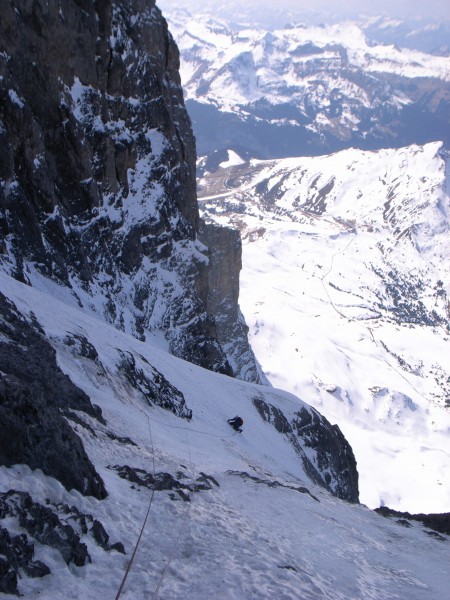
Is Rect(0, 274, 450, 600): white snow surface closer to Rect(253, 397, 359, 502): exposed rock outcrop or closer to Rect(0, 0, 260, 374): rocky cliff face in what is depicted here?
Rect(0, 0, 260, 374): rocky cliff face

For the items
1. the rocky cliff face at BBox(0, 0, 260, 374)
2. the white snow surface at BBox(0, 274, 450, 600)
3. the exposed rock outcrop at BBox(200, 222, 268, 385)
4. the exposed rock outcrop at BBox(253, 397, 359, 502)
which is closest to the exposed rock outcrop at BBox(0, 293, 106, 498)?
the white snow surface at BBox(0, 274, 450, 600)

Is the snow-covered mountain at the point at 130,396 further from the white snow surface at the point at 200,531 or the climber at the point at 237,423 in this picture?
the climber at the point at 237,423

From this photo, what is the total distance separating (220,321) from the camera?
361ft

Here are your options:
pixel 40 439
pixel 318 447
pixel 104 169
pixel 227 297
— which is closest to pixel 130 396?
pixel 40 439

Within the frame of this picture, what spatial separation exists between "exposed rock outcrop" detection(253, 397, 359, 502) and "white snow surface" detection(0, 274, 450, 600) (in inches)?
721

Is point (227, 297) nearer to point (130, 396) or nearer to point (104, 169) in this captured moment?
point (104, 169)

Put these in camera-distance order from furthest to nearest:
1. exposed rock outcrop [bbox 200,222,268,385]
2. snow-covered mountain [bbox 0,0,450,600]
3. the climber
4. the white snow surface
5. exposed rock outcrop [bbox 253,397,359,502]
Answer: exposed rock outcrop [bbox 200,222,268,385]
exposed rock outcrop [bbox 253,397,359,502]
the climber
snow-covered mountain [bbox 0,0,450,600]
the white snow surface

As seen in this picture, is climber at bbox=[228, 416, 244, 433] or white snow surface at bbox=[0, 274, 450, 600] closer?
white snow surface at bbox=[0, 274, 450, 600]

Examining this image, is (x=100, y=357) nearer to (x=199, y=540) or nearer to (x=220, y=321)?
(x=199, y=540)

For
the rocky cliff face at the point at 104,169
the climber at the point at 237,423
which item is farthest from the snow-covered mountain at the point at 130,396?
the climber at the point at 237,423

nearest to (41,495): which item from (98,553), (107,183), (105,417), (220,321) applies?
(98,553)

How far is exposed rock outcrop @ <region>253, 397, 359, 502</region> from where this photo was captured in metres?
48.0

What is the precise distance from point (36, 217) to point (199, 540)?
35274 mm

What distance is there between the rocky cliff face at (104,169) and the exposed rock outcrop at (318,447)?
53.3ft
